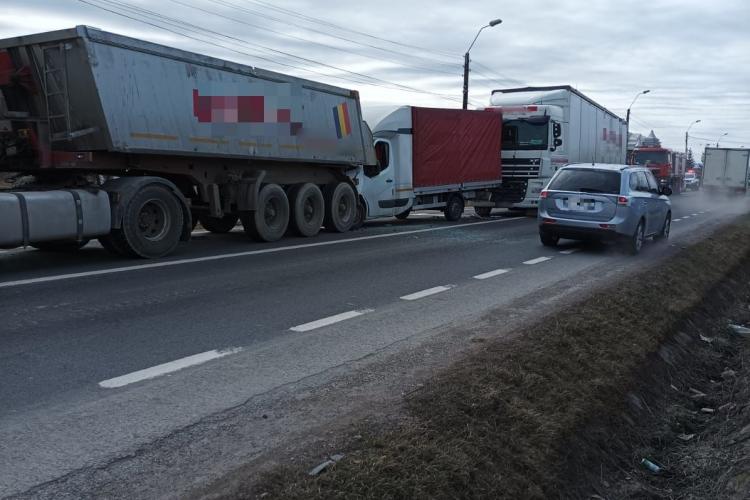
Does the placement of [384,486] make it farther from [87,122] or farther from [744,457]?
[87,122]

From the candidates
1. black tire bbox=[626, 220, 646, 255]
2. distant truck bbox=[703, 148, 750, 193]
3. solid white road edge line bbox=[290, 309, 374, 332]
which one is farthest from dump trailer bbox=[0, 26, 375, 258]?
distant truck bbox=[703, 148, 750, 193]

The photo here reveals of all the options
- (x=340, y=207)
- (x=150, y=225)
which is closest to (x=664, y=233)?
(x=340, y=207)

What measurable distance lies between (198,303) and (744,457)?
5.31 m

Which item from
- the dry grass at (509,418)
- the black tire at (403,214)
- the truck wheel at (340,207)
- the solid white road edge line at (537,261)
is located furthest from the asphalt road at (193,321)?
the black tire at (403,214)

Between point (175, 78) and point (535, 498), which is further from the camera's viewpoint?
point (175, 78)

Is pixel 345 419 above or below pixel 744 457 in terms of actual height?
above

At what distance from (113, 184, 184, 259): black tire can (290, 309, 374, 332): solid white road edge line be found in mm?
4624

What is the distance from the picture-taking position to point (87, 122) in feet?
32.2

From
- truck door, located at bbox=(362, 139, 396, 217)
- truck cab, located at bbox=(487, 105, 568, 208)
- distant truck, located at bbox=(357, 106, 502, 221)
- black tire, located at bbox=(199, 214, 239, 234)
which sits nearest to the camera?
black tire, located at bbox=(199, 214, 239, 234)

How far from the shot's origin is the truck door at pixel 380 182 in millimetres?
17492

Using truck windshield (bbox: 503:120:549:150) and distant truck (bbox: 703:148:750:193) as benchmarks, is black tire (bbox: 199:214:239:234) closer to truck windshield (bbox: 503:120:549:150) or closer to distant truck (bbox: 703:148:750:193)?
truck windshield (bbox: 503:120:549:150)

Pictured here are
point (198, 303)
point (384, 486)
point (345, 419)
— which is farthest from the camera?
point (198, 303)

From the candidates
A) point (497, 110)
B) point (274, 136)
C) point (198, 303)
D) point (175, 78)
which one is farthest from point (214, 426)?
point (497, 110)

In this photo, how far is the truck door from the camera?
57.4 ft
